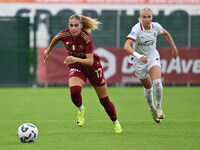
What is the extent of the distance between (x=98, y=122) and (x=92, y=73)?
1.77 m

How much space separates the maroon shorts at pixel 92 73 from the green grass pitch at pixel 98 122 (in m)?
0.83

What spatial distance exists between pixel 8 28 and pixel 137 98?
6062mm

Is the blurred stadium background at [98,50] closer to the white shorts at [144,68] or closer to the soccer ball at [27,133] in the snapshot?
the white shorts at [144,68]

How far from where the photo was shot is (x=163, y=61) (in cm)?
1902

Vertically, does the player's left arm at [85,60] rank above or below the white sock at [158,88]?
above

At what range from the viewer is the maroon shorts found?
327 inches

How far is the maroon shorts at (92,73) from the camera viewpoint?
8.30 m

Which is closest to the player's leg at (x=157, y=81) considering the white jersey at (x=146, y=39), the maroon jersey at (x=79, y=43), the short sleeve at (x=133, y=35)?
the white jersey at (x=146, y=39)

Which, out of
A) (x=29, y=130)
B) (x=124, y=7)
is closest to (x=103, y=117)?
(x=29, y=130)

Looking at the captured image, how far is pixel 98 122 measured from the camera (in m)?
9.84

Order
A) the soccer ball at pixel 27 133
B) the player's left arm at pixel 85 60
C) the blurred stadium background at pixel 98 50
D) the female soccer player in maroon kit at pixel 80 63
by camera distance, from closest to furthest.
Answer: the soccer ball at pixel 27 133 → the player's left arm at pixel 85 60 → the female soccer player in maroon kit at pixel 80 63 → the blurred stadium background at pixel 98 50

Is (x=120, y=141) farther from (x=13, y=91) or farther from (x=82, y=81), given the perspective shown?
(x=13, y=91)

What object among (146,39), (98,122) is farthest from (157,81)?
(98,122)

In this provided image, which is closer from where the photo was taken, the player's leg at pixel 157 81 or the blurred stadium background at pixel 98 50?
the player's leg at pixel 157 81
